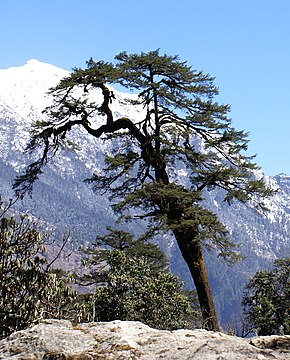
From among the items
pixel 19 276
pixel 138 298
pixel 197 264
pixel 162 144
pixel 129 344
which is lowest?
pixel 129 344

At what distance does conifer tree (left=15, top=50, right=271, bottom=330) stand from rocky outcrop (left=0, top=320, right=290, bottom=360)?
1028 centimetres

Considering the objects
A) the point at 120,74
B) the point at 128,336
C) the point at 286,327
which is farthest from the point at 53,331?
the point at 286,327

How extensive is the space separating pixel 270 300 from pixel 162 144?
38.9 feet

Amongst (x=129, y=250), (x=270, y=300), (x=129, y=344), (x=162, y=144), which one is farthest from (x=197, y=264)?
(x=129, y=250)

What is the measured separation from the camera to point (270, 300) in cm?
2466

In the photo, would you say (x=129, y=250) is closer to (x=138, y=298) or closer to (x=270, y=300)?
(x=270, y=300)

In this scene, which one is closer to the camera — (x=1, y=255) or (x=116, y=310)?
(x=1, y=255)

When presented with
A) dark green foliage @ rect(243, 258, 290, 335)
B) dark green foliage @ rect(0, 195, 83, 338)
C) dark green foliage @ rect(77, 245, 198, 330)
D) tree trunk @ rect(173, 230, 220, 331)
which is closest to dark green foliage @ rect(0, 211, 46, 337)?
dark green foliage @ rect(0, 195, 83, 338)

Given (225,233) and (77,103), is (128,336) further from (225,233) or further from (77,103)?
(77,103)

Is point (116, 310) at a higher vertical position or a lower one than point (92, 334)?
higher

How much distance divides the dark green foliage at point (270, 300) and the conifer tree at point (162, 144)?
9213 mm

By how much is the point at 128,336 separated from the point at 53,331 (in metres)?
0.70

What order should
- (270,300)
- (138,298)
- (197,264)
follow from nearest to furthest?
(197,264), (138,298), (270,300)

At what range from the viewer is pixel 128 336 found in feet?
14.4
